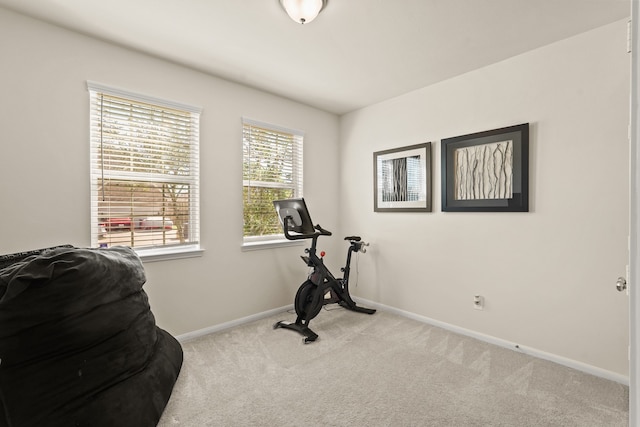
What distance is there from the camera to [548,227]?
2.64 meters

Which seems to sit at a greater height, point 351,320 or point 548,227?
point 548,227

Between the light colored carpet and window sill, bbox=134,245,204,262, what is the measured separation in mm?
816

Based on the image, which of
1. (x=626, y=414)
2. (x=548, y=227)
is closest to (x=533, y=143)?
(x=548, y=227)

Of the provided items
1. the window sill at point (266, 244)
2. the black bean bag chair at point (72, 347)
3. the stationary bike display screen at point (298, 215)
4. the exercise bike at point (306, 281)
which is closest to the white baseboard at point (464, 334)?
the exercise bike at point (306, 281)

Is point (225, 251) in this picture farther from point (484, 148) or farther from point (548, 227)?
point (548, 227)

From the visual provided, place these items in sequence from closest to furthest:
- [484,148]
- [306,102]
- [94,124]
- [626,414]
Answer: [626,414], [94,124], [484,148], [306,102]

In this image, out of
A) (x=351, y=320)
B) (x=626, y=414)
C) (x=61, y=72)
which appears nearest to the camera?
(x=626, y=414)

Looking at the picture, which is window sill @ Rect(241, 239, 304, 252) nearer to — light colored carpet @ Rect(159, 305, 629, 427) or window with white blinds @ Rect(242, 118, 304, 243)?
window with white blinds @ Rect(242, 118, 304, 243)

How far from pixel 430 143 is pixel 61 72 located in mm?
3319

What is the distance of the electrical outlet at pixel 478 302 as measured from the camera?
3.05 m

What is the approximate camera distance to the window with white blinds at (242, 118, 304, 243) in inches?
140

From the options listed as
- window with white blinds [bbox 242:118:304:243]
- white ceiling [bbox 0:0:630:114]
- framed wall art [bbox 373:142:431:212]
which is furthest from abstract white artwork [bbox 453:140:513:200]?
window with white blinds [bbox 242:118:304:243]

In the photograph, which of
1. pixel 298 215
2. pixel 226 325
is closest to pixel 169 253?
pixel 226 325

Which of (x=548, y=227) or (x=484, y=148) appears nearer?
(x=548, y=227)
